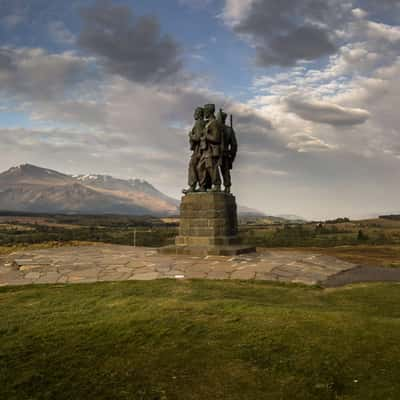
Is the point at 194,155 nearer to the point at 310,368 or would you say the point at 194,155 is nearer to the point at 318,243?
the point at 318,243

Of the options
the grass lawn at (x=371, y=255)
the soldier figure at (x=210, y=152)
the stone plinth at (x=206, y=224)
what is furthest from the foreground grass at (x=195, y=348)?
the soldier figure at (x=210, y=152)

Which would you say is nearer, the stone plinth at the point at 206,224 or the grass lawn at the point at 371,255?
the grass lawn at the point at 371,255

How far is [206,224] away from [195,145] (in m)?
3.04

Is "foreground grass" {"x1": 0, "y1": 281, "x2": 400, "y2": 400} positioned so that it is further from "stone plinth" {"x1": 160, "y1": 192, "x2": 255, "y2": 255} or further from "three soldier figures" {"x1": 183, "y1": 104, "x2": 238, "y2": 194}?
"three soldier figures" {"x1": 183, "y1": 104, "x2": 238, "y2": 194}

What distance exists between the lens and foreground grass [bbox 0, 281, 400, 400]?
10.8ft

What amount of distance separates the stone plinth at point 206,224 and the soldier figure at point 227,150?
777 millimetres

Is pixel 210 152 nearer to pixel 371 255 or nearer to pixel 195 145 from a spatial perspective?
pixel 195 145

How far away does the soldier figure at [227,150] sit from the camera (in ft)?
45.0

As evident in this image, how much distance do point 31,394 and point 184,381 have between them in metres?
1.31

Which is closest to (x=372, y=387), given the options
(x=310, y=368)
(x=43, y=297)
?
(x=310, y=368)

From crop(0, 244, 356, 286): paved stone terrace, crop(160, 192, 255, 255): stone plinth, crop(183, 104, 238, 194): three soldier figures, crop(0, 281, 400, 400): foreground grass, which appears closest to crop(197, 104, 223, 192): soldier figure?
crop(183, 104, 238, 194): three soldier figures

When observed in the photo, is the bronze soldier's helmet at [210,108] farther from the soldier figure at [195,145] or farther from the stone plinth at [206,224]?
the stone plinth at [206,224]

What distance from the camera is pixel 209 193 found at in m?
13.2

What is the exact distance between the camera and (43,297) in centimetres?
669
